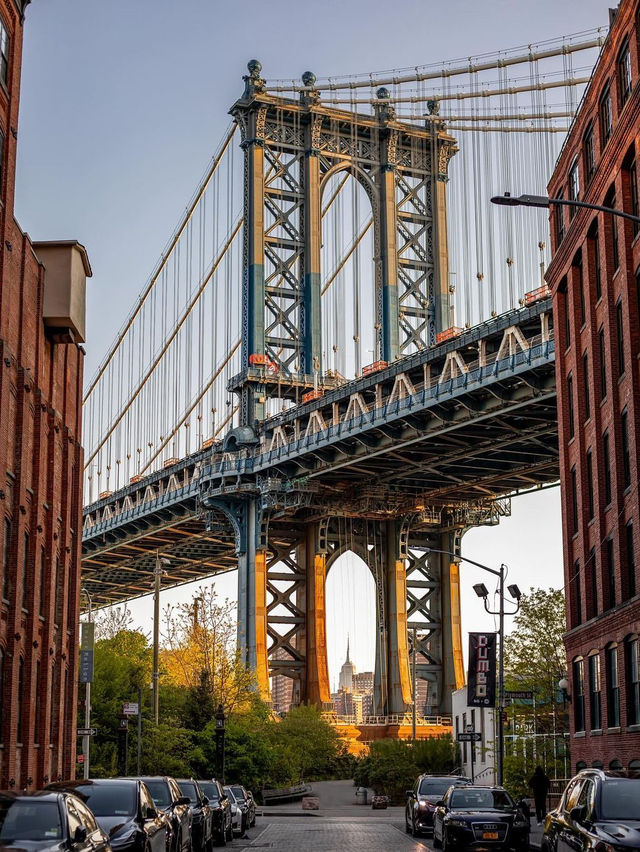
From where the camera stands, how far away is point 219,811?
33.8 metres

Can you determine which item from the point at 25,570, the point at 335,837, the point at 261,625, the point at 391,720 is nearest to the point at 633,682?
the point at 335,837

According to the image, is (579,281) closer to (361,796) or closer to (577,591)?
(577,591)

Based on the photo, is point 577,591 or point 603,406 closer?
point 603,406

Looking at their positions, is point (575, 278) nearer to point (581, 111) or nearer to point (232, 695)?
point (581, 111)

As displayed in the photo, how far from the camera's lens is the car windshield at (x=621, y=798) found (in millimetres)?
17922

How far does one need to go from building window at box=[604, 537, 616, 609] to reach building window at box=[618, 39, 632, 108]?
12.4 meters

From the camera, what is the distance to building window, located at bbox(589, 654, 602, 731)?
39.3 meters

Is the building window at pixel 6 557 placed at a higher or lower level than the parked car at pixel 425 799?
higher

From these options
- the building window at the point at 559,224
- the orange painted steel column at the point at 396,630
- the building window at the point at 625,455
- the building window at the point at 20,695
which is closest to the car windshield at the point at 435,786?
the building window at the point at 625,455

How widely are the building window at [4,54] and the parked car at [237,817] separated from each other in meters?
20.4

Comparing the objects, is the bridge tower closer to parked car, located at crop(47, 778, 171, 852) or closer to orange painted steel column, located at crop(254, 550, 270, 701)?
orange painted steel column, located at crop(254, 550, 270, 701)

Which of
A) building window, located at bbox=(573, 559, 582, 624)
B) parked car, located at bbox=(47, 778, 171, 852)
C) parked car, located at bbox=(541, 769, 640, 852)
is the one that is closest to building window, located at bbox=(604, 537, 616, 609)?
building window, located at bbox=(573, 559, 582, 624)

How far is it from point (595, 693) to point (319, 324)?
48.2 meters

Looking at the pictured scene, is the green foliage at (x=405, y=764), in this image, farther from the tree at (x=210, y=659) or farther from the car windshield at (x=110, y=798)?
the car windshield at (x=110, y=798)
